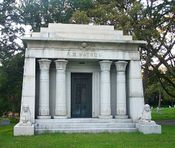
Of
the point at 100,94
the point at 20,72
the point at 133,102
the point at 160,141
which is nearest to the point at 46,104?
the point at 100,94

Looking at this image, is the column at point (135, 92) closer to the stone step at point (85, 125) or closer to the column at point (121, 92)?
the column at point (121, 92)

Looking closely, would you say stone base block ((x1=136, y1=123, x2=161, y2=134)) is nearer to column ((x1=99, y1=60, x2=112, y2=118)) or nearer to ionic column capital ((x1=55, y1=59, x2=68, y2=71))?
column ((x1=99, y1=60, x2=112, y2=118))

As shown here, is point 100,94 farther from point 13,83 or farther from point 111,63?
point 13,83

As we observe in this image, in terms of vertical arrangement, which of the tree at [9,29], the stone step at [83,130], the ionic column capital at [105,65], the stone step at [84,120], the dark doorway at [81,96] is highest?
the tree at [9,29]

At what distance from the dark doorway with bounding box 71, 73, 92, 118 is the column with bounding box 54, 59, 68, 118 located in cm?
112

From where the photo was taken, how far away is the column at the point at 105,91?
18.4m

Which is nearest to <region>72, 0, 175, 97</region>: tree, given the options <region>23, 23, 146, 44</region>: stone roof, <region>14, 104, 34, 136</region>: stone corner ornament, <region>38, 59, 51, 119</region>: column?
<region>23, 23, 146, 44</region>: stone roof

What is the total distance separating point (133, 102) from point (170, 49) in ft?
30.2

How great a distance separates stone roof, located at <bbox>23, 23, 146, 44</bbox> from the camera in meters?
18.2

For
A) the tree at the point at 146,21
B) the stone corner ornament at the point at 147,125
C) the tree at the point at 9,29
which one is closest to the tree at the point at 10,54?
the tree at the point at 9,29

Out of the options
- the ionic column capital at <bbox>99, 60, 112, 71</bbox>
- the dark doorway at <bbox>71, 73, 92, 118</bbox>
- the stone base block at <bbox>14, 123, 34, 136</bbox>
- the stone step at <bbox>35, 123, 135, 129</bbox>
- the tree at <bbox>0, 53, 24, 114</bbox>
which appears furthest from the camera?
the tree at <bbox>0, 53, 24, 114</bbox>

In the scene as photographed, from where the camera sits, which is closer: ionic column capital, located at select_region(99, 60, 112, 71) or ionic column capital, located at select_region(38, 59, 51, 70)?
ionic column capital, located at select_region(38, 59, 51, 70)

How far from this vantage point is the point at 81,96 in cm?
1941

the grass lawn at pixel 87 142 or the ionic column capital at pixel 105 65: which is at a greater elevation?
the ionic column capital at pixel 105 65
